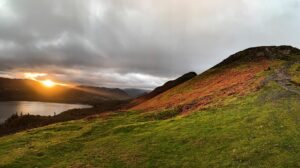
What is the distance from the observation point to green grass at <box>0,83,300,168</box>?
29747 mm

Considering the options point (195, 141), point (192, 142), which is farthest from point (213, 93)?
point (192, 142)

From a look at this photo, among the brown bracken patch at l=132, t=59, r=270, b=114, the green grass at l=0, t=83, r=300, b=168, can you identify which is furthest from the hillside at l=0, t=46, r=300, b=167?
the brown bracken patch at l=132, t=59, r=270, b=114

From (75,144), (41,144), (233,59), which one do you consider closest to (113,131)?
(75,144)

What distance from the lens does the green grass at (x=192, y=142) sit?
97.6 ft

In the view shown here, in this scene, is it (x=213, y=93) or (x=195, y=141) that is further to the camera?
(x=213, y=93)

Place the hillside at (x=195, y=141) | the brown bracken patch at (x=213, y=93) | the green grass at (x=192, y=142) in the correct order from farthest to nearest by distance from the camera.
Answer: the brown bracken patch at (x=213, y=93), the hillside at (x=195, y=141), the green grass at (x=192, y=142)

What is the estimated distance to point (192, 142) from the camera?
3538 cm

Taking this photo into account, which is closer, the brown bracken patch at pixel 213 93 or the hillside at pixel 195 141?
the hillside at pixel 195 141

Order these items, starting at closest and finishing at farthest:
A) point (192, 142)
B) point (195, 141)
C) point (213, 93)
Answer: point (192, 142)
point (195, 141)
point (213, 93)

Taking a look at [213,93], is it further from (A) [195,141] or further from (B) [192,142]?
(B) [192,142]

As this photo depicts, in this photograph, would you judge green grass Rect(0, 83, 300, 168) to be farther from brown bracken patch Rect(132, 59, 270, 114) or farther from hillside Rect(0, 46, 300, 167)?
brown bracken patch Rect(132, 59, 270, 114)

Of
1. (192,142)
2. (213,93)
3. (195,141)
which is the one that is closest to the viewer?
(192,142)

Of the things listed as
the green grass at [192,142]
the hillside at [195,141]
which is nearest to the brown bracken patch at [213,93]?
the hillside at [195,141]

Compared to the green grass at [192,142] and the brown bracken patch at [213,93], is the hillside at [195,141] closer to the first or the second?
the green grass at [192,142]
